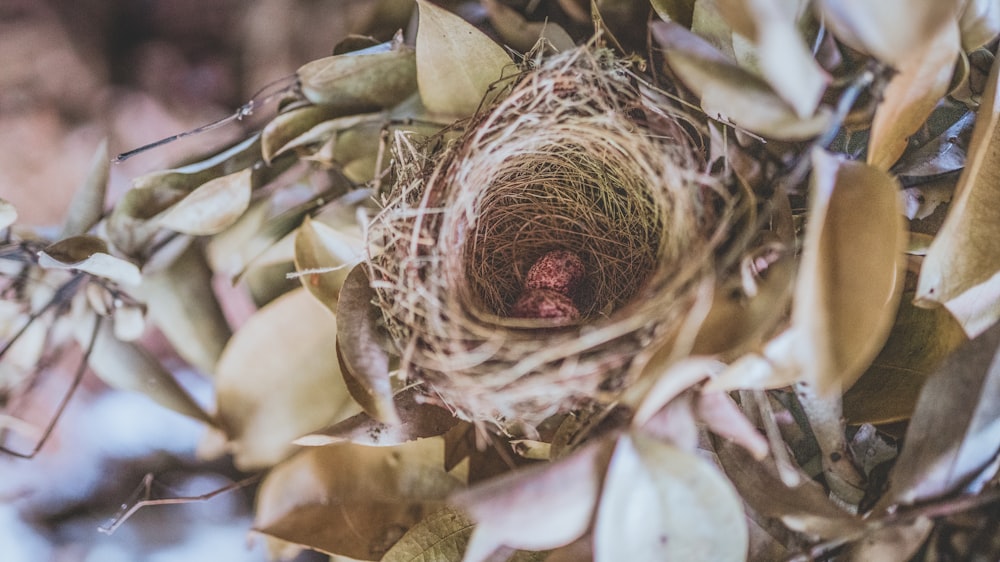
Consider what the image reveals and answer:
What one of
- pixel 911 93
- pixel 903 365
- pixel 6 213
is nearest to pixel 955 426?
pixel 903 365

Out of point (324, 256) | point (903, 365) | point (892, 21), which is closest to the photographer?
point (892, 21)

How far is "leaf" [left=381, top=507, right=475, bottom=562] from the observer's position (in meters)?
0.48

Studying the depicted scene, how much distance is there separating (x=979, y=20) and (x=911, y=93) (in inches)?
2.7

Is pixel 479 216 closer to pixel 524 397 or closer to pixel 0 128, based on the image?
pixel 524 397

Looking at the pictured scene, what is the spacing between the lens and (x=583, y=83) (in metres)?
0.45

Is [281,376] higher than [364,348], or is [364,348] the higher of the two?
[364,348]

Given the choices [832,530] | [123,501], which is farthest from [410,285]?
[123,501]

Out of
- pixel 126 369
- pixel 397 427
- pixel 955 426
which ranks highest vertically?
pixel 955 426

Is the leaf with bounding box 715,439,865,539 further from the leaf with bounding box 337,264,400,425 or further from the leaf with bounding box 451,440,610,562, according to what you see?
the leaf with bounding box 337,264,400,425

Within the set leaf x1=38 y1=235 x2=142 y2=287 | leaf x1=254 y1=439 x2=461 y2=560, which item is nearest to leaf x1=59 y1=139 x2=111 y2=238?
leaf x1=38 y1=235 x2=142 y2=287

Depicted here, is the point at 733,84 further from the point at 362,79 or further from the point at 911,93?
the point at 362,79

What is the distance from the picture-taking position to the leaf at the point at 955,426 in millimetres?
356

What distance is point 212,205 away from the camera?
0.56 meters

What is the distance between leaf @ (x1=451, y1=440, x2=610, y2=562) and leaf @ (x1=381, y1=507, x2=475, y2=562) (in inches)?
4.3
